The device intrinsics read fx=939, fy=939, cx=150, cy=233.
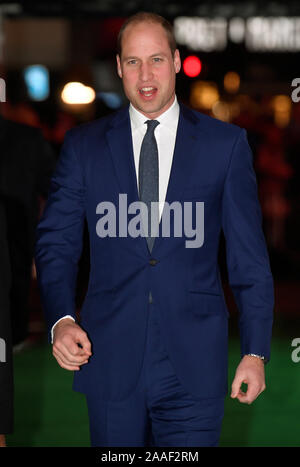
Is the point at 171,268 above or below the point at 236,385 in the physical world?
above

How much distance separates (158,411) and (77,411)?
155 inches

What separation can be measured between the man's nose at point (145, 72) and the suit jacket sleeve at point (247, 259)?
0.41 m

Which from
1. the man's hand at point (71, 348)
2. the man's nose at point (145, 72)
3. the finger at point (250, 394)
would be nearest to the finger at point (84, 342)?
the man's hand at point (71, 348)

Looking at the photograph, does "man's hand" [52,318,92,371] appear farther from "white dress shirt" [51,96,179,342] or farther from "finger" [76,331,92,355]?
"white dress shirt" [51,96,179,342]

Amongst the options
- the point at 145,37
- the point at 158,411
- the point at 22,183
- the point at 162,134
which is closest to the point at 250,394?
the point at 158,411

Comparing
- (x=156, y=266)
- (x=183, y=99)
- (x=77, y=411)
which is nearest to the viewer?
(x=156, y=266)

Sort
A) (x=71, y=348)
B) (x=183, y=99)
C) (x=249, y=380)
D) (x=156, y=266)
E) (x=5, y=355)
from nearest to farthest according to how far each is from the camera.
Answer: (x=71, y=348)
(x=249, y=380)
(x=156, y=266)
(x=5, y=355)
(x=183, y=99)

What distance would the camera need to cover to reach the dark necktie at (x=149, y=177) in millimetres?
3406

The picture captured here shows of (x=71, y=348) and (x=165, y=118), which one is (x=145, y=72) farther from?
(x=71, y=348)

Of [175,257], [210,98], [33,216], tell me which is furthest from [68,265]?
[210,98]

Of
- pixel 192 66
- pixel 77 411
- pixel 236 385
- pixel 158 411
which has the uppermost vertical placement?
pixel 192 66

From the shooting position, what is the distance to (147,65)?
3.41 m

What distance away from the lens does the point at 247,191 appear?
3445 millimetres
